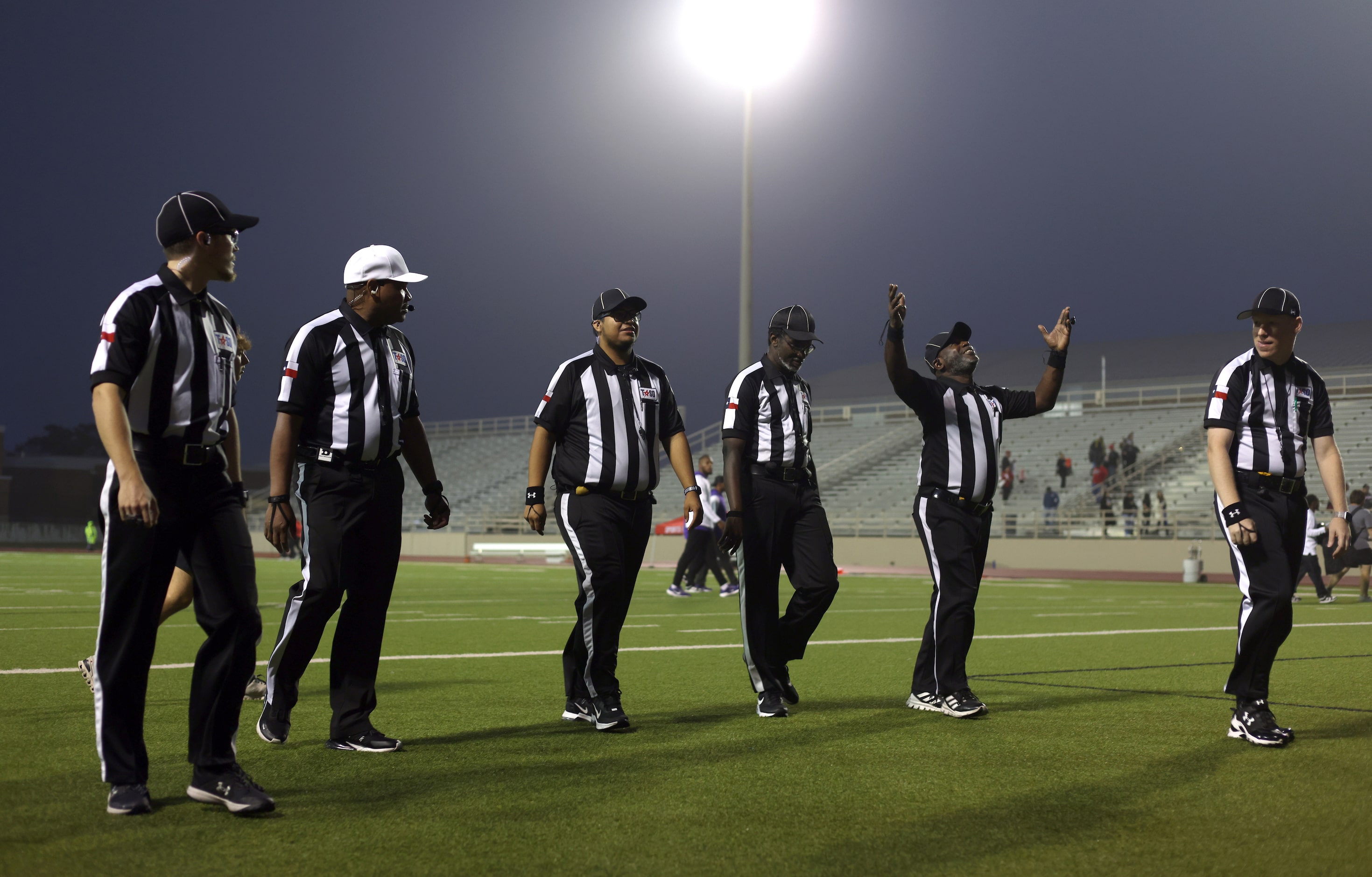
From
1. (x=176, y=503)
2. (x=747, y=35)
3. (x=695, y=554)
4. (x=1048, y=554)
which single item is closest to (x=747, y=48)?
(x=747, y=35)

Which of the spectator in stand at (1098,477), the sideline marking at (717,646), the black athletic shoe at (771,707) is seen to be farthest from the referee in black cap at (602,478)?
the spectator in stand at (1098,477)

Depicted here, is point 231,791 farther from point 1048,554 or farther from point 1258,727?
point 1048,554

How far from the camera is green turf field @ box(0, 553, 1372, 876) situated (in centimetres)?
354

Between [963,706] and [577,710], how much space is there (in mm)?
1789

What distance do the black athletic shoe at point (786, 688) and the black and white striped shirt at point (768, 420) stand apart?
1.02m

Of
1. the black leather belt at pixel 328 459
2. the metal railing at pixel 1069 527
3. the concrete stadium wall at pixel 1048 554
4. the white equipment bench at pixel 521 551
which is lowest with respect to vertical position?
the white equipment bench at pixel 521 551

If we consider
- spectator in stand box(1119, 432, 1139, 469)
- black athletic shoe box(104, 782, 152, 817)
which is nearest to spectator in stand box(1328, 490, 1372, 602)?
black athletic shoe box(104, 782, 152, 817)

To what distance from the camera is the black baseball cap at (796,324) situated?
6727 millimetres

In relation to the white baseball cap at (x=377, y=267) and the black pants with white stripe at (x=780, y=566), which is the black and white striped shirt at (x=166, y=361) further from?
the black pants with white stripe at (x=780, y=566)

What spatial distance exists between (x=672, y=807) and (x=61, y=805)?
187 cm

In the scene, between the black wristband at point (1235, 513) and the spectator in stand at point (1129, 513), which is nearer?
the black wristband at point (1235, 513)

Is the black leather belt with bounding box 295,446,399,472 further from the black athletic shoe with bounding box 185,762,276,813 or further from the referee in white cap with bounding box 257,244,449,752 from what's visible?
the black athletic shoe with bounding box 185,762,276,813

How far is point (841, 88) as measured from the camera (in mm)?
25812

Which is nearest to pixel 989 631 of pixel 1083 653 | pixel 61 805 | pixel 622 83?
pixel 1083 653
